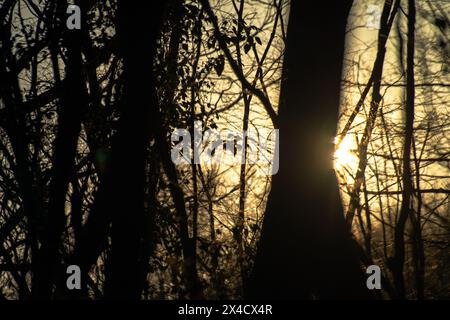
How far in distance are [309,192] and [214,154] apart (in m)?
2.43

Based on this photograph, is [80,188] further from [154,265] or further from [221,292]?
[221,292]

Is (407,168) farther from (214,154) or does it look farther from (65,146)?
(65,146)

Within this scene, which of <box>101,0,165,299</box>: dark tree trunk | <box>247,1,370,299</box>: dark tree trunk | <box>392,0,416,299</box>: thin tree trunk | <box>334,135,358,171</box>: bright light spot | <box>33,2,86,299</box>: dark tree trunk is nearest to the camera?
<box>101,0,165,299</box>: dark tree trunk

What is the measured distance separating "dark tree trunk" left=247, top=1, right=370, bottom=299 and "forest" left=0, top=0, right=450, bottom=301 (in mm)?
12

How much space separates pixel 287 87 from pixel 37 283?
2709mm

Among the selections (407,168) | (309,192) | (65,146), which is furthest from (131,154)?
(407,168)

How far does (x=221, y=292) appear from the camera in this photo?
483 centimetres

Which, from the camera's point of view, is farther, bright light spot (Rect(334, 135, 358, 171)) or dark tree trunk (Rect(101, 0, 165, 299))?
bright light spot (Rect(334, 135, 358, 171))

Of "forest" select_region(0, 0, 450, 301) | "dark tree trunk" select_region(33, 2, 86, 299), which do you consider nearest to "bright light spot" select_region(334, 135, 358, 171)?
"forest" select_region(0, 0, 450, 301)

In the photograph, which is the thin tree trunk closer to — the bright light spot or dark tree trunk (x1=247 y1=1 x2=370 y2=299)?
the bright light spot

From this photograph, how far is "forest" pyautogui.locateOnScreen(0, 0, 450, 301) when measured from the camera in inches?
135

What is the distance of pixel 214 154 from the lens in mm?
6012

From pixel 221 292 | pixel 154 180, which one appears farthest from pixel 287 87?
pixel 221 292

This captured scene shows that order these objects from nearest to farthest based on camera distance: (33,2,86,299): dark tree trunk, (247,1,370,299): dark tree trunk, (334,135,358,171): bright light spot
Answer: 1. (33,2,86,299): dark tree trunk
2. (247,1,370,299): dark tree trunk
3. (334,135,358,171): bright light spot
